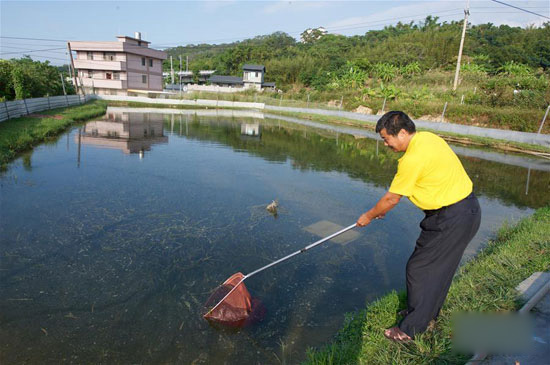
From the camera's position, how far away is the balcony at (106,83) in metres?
41.6

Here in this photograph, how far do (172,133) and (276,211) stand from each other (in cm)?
1170

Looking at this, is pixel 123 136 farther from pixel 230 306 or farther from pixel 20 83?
pixel 230 306

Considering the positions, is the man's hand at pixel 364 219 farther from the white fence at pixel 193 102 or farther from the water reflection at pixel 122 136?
the white fence at pixel 193 102

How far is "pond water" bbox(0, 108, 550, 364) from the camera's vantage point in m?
3.06

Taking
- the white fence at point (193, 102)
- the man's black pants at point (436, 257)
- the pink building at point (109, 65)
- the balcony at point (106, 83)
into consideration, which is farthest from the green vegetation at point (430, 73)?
the man's black pants at point (436, 257)

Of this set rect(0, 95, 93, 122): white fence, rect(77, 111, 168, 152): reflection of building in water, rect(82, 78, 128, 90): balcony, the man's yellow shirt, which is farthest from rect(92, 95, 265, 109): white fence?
the man's yellow shirt

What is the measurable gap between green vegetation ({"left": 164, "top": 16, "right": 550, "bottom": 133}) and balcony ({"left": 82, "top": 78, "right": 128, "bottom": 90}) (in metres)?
16.5

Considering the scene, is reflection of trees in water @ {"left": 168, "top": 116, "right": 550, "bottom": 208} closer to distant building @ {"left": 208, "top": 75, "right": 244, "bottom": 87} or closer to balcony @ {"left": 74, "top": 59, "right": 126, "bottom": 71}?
balcony @ {"left": 74, "top": 59, "right": 126, "bottom": 71}

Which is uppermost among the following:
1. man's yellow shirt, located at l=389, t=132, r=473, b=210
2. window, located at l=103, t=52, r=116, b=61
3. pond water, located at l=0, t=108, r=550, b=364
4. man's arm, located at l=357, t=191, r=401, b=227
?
window, located at l=103, t=52, r=116, b=61

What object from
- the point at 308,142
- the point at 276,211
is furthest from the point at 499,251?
the point at 308,142

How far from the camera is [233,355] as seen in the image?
2.90 m

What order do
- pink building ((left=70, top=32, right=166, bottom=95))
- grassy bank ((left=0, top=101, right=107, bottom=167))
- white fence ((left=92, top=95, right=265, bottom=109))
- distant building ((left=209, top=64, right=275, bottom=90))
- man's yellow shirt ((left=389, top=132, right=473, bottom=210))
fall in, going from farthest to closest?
distant building ((left=209, top=64, right=275, bottom=90))
pink building ((left=70, top=32, right=166, bottom=95))
white fence ((left=92, top=95, right=265, bottom=109))
grassy bank ((left=0, top=101, right=107, bottom=167))
man's yellow shirt ((left=389, top=132, right=473, bottom=210))

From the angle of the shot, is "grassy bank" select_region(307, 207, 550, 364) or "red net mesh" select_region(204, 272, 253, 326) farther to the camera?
"red net mesh" select_region(204, 272, 253, 326)

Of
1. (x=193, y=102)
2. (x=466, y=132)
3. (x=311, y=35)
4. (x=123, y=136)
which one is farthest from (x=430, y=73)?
(x=311, y=35)
